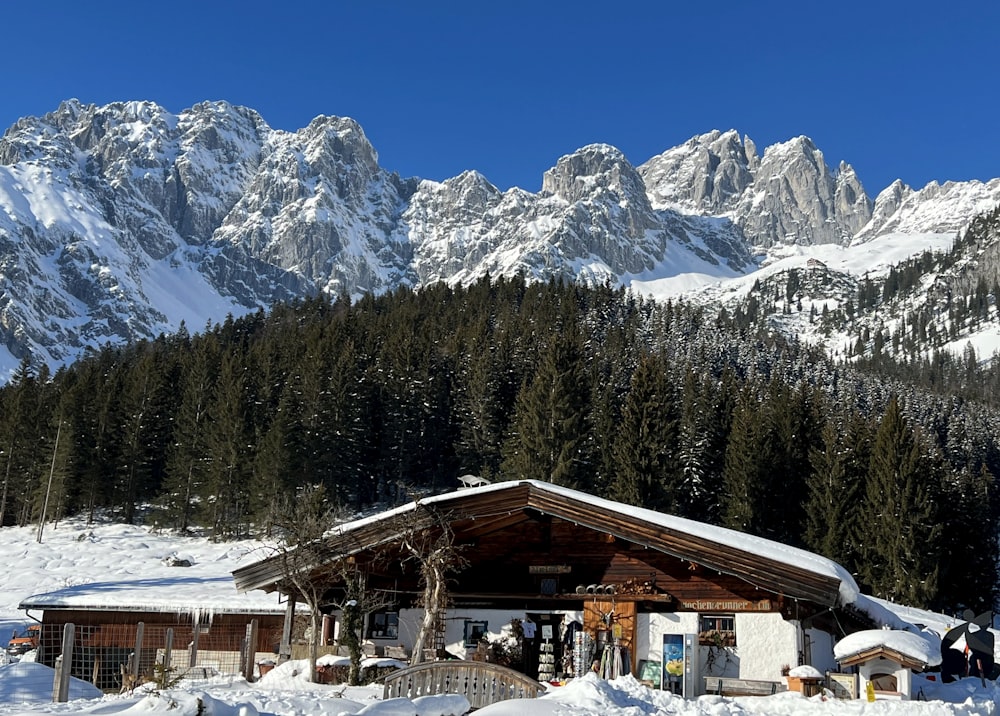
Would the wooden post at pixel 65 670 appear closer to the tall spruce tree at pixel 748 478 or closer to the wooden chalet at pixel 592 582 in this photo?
the wooden chalet at pixel 592 582

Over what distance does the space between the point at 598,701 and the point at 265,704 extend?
181 inches

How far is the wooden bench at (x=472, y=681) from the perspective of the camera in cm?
1178

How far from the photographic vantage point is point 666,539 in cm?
1922

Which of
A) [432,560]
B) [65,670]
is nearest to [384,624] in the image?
[432,560]

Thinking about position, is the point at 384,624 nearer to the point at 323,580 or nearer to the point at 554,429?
the point at 323,580

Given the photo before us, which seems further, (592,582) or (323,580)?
(323,580)

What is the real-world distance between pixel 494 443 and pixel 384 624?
39.3 meters

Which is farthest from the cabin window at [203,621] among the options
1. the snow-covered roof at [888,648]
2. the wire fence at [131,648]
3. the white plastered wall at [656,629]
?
the snow-covered roof at [888,648]

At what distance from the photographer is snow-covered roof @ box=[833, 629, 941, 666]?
17.0 m

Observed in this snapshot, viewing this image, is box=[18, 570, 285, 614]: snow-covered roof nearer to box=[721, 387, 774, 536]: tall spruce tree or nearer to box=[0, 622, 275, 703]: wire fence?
box=[0, 622, 275, 703]: wire fence

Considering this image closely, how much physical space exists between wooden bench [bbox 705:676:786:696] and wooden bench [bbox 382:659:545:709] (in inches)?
311

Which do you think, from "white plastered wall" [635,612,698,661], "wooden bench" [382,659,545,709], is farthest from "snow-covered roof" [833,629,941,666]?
"wooden bench" [382,659,545,709]

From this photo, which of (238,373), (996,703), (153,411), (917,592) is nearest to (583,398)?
(917,592)

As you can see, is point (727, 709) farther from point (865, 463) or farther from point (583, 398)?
point (583, 398)
